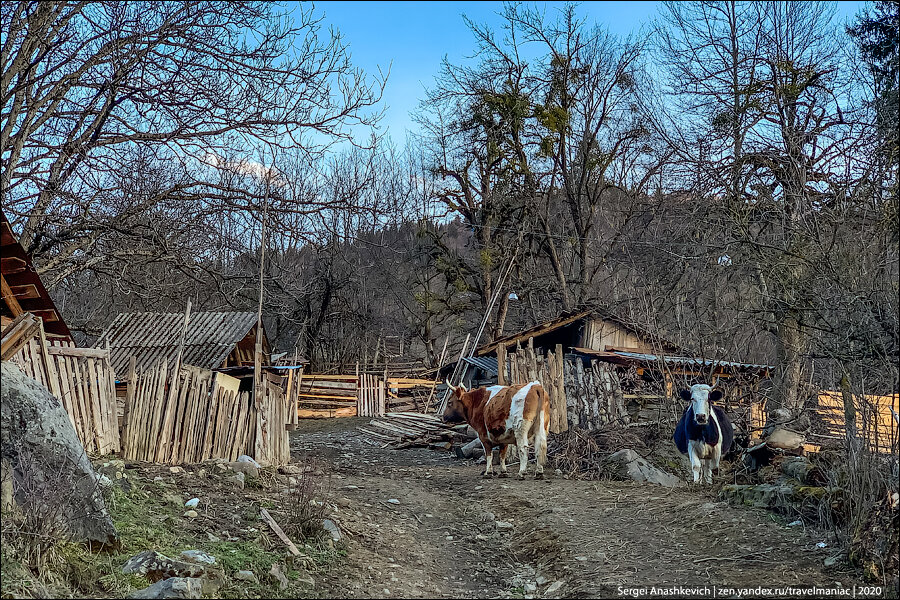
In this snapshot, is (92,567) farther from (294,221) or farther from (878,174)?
(878,174)

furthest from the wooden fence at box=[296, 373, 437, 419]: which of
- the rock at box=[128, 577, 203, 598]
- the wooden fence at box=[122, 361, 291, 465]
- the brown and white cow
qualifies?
the rock at box=[128, 577, 203, 598]

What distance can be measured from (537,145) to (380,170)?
871cm

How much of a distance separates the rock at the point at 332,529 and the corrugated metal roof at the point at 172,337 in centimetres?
1138

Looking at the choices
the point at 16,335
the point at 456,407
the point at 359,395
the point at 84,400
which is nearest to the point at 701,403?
the point at 456,407

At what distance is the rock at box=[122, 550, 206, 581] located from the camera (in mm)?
5344

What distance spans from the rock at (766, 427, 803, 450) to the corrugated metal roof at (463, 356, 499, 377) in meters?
11.4

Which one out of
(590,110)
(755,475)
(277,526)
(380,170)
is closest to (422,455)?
(755,475)

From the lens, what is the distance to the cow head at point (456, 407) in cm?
1453

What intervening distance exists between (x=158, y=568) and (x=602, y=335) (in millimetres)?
18181

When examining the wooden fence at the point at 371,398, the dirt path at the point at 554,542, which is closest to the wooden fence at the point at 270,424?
the dirt path at the point at 554,542

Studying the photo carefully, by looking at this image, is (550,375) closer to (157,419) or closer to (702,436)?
(702,436)

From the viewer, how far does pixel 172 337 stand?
18.6m

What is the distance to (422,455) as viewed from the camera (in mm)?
17469

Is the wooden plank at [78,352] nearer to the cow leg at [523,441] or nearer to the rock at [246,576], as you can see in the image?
the rock at [246,576]
